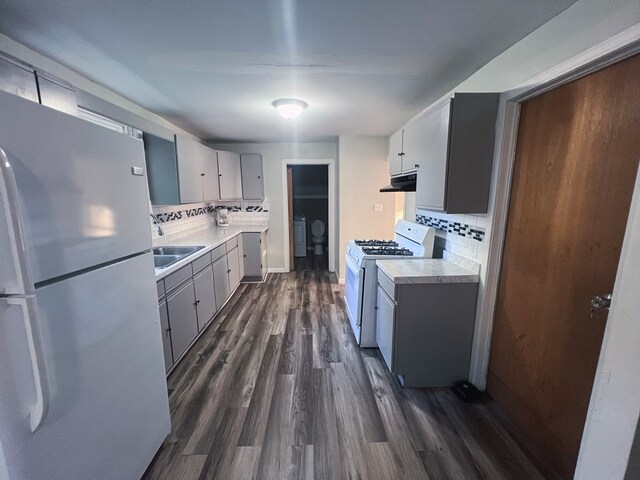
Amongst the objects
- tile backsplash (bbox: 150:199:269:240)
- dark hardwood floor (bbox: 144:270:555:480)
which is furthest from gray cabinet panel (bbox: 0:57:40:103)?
dark hardwood floor (bbox: 144:270:555:480)

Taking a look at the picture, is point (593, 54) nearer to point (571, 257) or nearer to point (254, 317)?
point (571, 257)

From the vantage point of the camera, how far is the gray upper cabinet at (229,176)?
4090mm

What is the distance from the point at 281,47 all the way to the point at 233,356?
239 cm

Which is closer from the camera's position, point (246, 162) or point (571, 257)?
point (571, 257)

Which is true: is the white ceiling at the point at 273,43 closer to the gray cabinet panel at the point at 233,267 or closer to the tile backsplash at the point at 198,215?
the tile backsplash at the point at 198,215

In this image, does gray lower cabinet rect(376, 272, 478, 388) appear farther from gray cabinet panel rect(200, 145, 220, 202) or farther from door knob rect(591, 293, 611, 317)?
gray cabinet panel rect(200, 145, 220, 202)

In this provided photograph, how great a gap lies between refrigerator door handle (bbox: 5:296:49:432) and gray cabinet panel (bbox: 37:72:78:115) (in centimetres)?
116

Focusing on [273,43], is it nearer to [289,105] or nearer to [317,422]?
[289,105]

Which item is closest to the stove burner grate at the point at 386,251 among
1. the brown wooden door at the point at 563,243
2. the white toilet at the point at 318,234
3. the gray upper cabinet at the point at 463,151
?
the gray upper cabinet at the point at 463,151

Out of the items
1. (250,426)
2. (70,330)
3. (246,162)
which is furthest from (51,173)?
(246,162)

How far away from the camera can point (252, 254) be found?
4.30 m

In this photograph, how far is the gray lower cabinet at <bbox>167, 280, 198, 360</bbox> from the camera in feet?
7.22

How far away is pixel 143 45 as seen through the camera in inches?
61.1

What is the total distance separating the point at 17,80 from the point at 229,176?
3.02 meters
